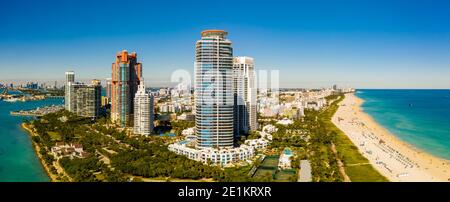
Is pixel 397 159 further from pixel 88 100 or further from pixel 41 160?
pixel 88 100

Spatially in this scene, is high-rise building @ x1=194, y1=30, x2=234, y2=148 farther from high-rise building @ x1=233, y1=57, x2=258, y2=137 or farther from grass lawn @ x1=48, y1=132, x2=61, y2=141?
grass lawn @ x1=48, y1=132, x2=61, y2=141

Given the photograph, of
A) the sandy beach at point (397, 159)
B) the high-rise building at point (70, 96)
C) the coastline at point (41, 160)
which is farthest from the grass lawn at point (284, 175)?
the high-rise building at point (70, 96)

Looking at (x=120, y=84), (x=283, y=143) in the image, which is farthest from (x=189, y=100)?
(x=283, y=143)

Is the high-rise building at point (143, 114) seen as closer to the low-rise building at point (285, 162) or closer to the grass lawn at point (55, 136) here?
the grass lawn at point (55, 136)

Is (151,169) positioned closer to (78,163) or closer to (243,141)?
(78,163)

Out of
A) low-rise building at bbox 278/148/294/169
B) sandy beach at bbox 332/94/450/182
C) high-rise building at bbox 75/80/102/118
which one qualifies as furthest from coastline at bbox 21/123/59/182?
sandy beach at bbox 332/94/450/182

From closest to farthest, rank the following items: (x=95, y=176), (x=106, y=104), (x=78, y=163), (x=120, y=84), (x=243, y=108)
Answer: (x=95, y=176) → (x=78, y=163) → (x=243, y=108) → (x=120, y=84) → (x=106, y=104)

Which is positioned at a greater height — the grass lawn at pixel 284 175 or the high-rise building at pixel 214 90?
the high-rise building at pixel 214 90
